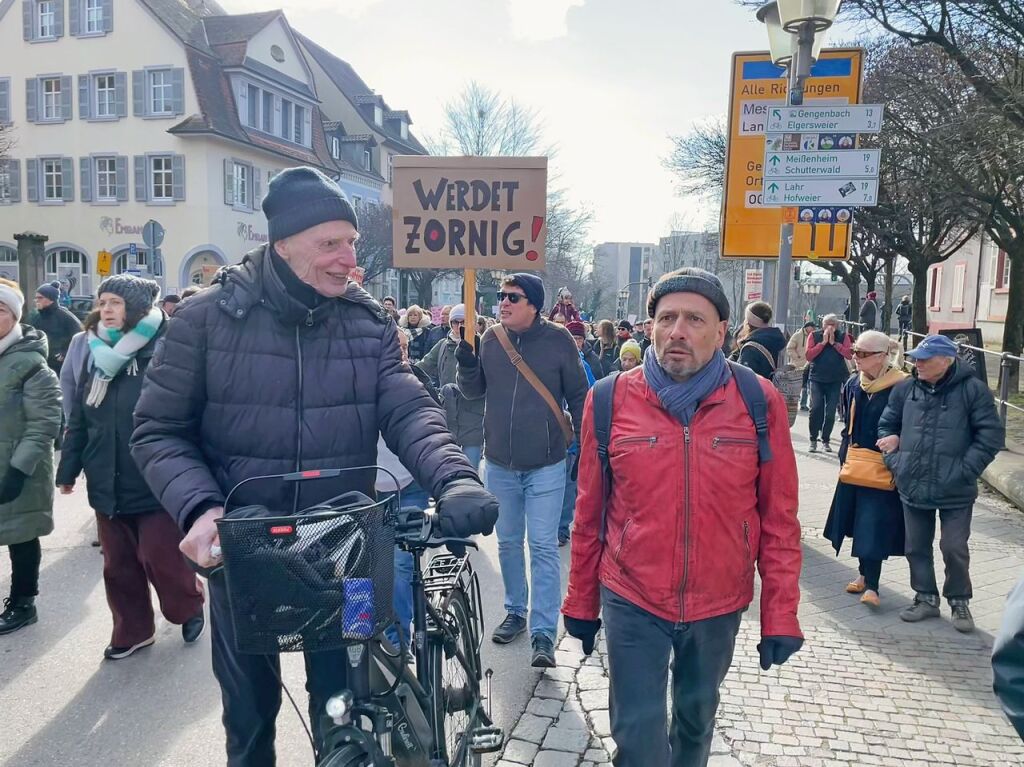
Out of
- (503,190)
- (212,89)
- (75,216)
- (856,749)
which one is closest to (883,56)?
(503,190)

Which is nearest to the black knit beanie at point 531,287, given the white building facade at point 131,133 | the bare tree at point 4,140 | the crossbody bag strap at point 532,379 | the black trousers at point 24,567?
the crossbody bag strap at point 532,379

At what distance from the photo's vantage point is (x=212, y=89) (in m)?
33.6

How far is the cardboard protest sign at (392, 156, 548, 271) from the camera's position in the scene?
17.8 feet

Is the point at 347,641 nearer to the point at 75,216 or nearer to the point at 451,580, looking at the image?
the point at 451,580

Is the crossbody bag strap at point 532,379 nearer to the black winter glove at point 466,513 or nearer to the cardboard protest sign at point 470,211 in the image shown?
the cardboard protest sign at point 470,211

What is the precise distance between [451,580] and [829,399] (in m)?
10.8

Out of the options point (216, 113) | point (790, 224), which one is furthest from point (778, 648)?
point (216, 113)

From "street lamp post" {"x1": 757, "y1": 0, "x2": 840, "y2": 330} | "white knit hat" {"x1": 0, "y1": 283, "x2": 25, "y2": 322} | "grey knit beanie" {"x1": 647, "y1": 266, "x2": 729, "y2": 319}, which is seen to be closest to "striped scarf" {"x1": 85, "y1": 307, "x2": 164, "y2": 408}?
"white knit hat" {"x1": 0, "y1": 283, "x2": 25, "y2": 322}

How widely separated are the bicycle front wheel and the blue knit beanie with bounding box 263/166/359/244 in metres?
1.31

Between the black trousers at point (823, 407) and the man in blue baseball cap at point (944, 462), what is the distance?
704 cm

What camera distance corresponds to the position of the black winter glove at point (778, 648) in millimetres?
2777

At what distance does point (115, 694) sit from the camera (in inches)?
166

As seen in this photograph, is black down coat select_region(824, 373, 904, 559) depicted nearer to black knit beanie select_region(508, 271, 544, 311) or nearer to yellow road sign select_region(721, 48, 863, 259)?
black knit beanie select_region(508, 271, 544, 311)

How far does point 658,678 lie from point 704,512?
594 mm
